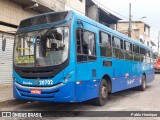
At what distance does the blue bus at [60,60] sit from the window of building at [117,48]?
1.20 meters

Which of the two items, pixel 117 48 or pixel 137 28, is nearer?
pixel 117 48

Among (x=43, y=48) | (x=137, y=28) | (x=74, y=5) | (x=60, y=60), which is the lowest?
(x=60, y=60)

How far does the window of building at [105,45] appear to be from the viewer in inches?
387

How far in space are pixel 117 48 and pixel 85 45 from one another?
127 inches

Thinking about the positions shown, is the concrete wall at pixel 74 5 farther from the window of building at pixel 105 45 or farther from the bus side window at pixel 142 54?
the window of building at pixel 105 45

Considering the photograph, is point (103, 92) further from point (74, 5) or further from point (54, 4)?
point (74, 5)

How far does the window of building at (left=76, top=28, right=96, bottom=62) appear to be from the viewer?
8.19 metres

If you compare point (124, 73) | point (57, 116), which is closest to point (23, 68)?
point (57, 116)

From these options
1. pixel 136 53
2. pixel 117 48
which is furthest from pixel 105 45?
pixel 136 53

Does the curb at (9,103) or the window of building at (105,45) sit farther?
the window of building at (105,45)

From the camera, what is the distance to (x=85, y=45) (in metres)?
8.52

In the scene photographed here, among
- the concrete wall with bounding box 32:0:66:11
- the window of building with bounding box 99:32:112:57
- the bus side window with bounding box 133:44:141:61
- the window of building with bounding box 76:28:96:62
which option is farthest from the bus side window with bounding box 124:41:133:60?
the concrete wall with bounding box 32:0:66:11

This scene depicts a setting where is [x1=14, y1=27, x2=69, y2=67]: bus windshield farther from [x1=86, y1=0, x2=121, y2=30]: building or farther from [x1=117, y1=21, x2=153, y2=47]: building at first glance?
[x1=117, y1=21, x2=153, y2=47]: building

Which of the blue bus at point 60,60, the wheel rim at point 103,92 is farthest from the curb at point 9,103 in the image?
the wheel rim at point 103,92
